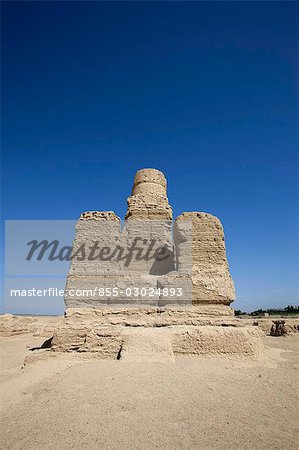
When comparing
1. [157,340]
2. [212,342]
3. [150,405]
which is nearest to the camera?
[150,405]

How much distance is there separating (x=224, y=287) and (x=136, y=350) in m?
3.48

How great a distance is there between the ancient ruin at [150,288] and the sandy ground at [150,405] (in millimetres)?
502

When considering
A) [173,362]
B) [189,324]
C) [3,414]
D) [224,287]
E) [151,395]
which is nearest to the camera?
[3,414]

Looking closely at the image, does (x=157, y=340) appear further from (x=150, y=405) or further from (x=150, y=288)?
(x=150, y=405)

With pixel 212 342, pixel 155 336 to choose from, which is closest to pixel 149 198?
pixel 155 336

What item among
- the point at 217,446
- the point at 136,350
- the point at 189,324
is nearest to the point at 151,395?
the point at 217,446

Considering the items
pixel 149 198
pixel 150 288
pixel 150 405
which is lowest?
pixel 150 405

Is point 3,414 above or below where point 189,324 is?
below

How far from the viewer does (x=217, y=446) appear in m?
3.32

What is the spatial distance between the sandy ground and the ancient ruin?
0.50 m

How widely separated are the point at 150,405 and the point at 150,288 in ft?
14.0

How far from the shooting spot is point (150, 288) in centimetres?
855

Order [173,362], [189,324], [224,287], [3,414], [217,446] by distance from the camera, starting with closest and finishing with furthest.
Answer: [217,446]
[3,414]
[173,362]
[189,324]
[224,287]

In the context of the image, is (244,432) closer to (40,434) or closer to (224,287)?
(40,434)
